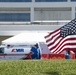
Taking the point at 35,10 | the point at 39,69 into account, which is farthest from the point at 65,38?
the point at 35,10

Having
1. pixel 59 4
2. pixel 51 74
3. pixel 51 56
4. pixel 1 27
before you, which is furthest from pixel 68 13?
pixel 51 74

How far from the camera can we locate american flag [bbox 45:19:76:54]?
1009 cm

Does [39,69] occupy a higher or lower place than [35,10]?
higher

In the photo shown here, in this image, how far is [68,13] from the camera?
126 ft

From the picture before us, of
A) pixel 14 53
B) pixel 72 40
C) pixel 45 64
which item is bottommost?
pixel 14 53

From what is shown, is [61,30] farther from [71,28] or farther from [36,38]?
[36,38]

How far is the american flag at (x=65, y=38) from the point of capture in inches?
Answer: 397

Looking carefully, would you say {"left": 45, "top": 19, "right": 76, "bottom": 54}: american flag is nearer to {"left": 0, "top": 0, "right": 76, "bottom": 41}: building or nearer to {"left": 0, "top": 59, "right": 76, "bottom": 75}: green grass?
{"left": 0, "top": 59, "right": 76, "bottom": 75}: green grass

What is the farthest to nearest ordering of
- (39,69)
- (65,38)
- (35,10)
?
(35,10), (65,38), (39,69)

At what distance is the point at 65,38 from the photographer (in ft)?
33.3

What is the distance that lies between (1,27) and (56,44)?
58.1 feet

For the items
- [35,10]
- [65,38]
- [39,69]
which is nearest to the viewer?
[39,69]

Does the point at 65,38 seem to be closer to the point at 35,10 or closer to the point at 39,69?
the point at 39,69

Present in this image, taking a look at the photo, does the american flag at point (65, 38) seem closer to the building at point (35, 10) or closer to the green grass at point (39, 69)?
the green grass at point (39, 69)
